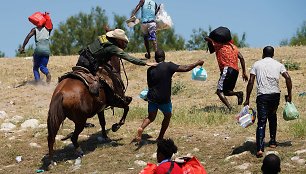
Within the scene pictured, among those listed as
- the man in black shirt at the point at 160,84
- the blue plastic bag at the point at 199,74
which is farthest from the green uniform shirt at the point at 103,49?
the blue plastic bag at the point at 199,74

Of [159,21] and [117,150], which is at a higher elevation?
[159,21]

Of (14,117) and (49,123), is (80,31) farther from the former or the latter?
(49,123)

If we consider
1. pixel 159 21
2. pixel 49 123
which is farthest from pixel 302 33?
pixel 49 123

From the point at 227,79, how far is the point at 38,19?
215 inches

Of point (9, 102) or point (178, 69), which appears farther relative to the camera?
point (9, 102)

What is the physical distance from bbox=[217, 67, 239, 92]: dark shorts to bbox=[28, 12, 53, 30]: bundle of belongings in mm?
5304

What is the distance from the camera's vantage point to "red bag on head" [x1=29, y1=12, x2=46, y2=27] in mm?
15117

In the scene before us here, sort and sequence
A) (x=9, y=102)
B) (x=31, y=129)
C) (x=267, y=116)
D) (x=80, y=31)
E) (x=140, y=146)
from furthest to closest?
(x=80, y=31) → (x=9, y=102) → (x=31, y=129) → (x=140, y=146) → (x=267, y=116)

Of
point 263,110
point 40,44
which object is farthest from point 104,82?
point 40,44

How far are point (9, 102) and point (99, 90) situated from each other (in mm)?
5276

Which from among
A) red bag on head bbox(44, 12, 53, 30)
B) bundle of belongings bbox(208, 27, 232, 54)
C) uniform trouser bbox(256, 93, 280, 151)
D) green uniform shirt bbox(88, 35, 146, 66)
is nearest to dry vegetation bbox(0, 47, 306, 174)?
uniform trouser bbox(256, 93, 280, 151)

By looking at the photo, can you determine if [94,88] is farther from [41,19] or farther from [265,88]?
[41,19]

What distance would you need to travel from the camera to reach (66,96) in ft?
31.0

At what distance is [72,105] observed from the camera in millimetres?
9500
